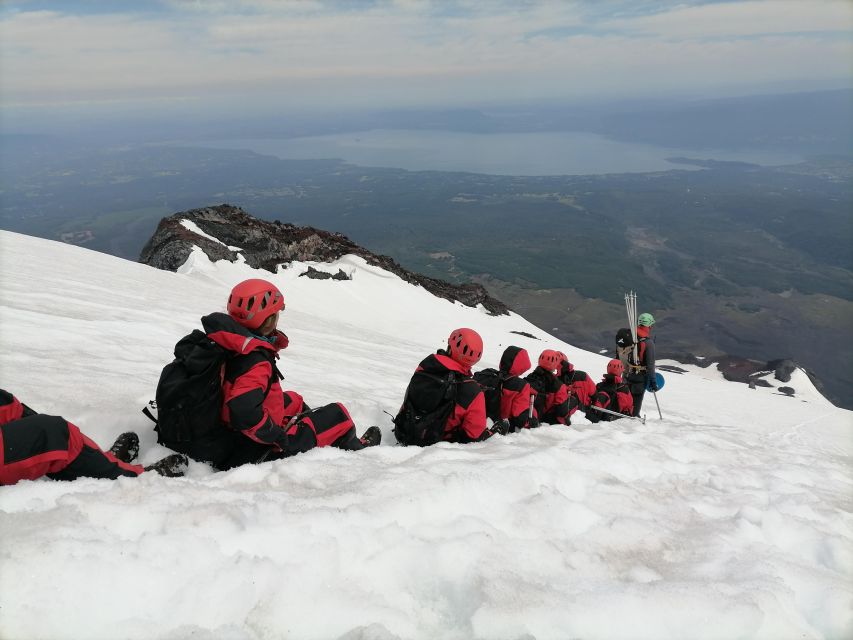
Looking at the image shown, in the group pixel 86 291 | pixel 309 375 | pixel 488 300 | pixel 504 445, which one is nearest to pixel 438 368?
pixel 504 445

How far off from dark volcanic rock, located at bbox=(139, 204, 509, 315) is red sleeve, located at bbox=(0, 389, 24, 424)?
25744 mm

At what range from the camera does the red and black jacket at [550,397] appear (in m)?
9.57

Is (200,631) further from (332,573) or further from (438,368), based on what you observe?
(438,368)

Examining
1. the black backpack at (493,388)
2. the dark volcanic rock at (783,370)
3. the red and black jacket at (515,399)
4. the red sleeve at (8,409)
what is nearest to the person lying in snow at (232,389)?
the red sleeve at (8,409)

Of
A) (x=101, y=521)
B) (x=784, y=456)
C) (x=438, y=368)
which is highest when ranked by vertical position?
(x=438, y=368)

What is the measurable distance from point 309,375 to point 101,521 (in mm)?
7225

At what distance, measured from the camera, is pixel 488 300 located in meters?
44.4

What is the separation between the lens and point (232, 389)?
484 cm

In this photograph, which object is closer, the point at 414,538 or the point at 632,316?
the point at 414,538

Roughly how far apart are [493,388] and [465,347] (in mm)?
2017

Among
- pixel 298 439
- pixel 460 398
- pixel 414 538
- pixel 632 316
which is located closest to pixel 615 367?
pixel 632 316

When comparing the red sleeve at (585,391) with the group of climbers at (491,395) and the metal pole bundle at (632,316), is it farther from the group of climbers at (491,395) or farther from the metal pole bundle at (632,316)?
the metal pole bundle at (632,316)

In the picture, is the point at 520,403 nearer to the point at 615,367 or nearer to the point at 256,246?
the point at 615,367

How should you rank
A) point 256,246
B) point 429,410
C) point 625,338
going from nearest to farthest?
point 429,410, point 625,338, point 256,246
